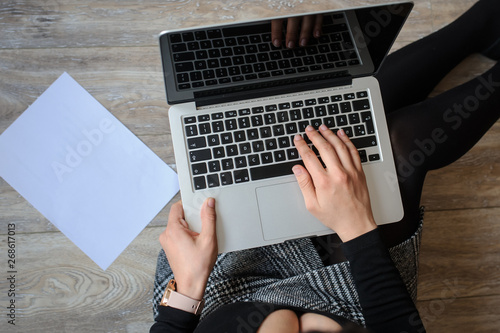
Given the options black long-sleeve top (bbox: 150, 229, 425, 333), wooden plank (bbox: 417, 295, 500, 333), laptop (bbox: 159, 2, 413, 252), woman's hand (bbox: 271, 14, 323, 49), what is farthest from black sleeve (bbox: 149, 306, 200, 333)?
wooden plank (bbox: 417, 295, 500, 333)

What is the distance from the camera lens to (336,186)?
2.07 ft

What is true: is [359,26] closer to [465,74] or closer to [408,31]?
[408,31]

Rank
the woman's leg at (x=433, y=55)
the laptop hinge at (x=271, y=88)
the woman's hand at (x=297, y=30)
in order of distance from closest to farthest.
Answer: the woman's hand at (x=297, y=30)
the laptop hinge at (x=271, y=88)
the woman's leg at (x=433, y=55)

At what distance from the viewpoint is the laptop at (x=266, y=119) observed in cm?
64

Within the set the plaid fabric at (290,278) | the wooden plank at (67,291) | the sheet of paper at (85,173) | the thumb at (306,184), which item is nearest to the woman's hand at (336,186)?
the thumb at (306,184)

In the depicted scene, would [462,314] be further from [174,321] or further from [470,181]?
[174,321]

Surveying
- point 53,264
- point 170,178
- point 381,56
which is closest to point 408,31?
point 381,56

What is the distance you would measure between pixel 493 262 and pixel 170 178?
0.87 meters

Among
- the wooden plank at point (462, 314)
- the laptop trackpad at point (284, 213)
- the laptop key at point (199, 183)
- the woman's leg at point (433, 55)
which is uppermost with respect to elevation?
the woman's leg at point (433, 55)

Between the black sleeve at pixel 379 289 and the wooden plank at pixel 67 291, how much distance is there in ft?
1.72

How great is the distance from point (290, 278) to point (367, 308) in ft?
0.53

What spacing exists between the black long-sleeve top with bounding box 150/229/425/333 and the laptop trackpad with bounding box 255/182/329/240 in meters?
0.08

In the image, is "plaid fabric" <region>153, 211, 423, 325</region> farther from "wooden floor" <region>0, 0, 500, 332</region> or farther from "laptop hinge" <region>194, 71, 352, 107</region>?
"laptop hinge" <region>194, 71, 352, 107</region>

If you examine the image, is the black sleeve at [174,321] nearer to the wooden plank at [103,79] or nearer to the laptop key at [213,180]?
the laptop key at [213,180]
